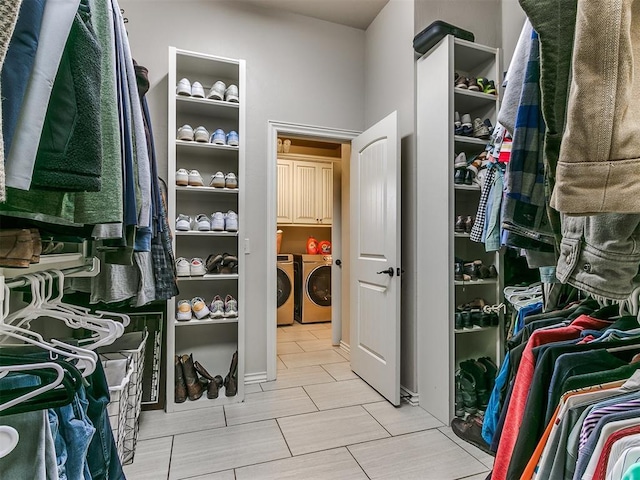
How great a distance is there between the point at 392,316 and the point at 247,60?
7.58 feet

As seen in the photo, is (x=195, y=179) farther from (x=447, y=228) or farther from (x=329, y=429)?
(x=329, y=429)

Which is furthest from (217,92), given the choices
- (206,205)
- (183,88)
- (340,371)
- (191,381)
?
(340,371)

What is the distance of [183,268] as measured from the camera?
7.54ft

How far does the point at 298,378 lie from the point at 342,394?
46cm

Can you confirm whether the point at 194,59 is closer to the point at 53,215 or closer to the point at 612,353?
the point at 53,215

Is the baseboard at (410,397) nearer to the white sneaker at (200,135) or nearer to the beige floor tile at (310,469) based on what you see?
the beige floor tile at (310,469)

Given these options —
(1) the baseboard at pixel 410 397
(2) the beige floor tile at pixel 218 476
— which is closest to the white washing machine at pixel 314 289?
(1) the baseboard at pixel 410 397

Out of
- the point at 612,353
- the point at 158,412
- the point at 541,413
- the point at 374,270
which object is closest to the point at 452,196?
the point at 374,270

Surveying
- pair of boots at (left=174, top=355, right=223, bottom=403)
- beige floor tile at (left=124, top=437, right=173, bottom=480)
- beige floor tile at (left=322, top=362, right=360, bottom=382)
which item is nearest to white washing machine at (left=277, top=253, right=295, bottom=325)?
beige floor tile at (left=322, top=362, right=360, bottom=382)

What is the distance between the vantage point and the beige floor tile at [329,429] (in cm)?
185

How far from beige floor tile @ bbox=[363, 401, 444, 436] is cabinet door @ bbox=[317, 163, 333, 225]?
2948 mm

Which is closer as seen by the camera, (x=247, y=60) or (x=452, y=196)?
(x=452, y=196)

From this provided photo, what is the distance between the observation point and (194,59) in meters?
2.35

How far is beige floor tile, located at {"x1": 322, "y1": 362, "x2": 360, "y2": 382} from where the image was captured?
9.25ft
